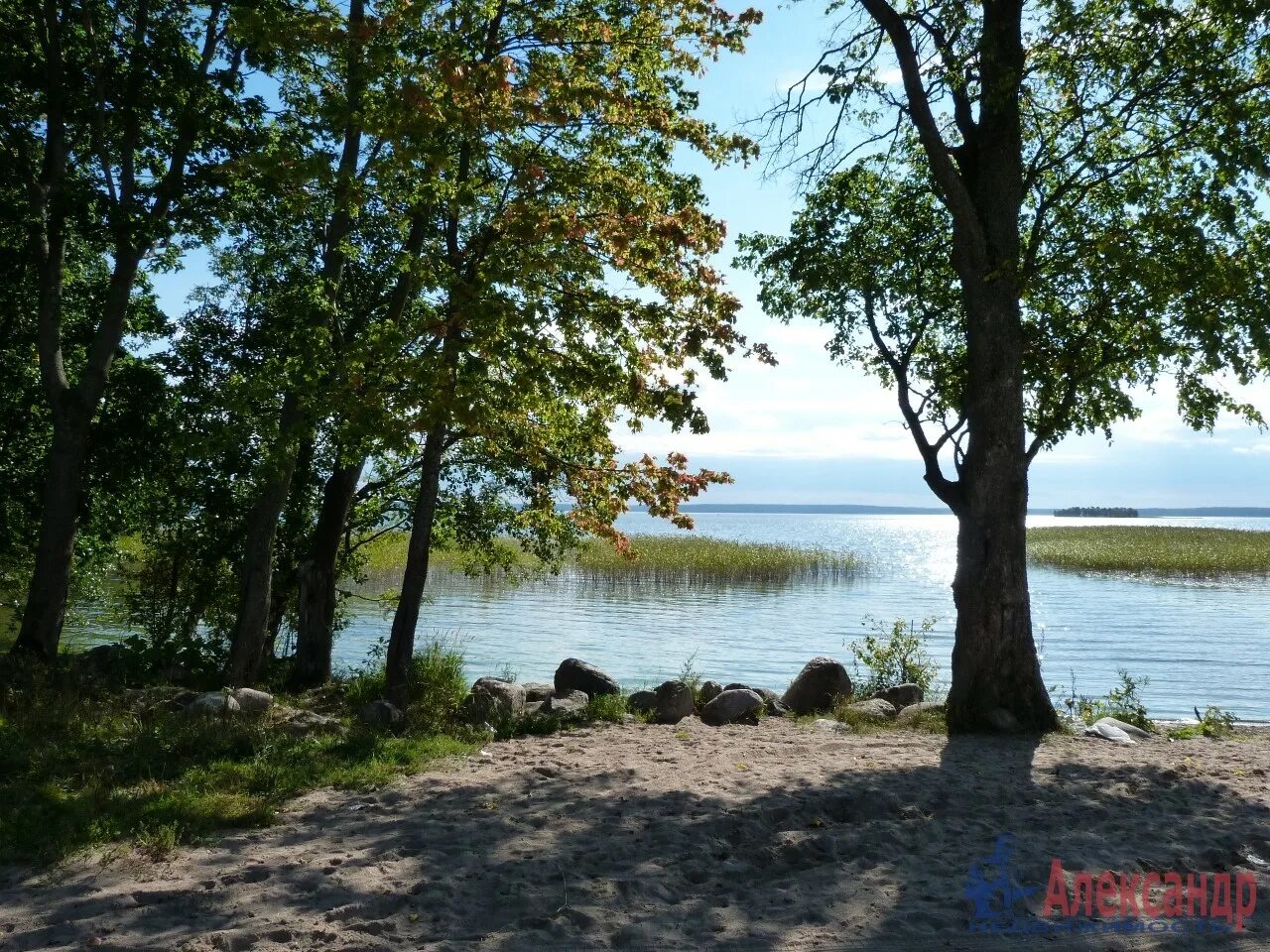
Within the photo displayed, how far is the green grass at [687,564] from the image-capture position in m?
36.3

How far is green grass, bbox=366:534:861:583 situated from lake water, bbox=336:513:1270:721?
162 centimetres

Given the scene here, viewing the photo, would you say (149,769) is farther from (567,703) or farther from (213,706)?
(567,703)

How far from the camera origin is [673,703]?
11586 millimetres

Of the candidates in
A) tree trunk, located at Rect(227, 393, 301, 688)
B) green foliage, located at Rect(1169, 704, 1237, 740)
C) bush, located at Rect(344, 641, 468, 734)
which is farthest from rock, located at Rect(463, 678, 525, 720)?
green foliage, located at Rect(1169, 704, 1237, 740)

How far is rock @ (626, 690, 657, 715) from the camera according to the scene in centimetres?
1179

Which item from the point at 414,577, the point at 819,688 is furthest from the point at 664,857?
the point at 819,688

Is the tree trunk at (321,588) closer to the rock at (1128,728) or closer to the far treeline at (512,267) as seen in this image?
the far treeline at (512,267)

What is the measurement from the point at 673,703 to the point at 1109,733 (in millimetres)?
4860

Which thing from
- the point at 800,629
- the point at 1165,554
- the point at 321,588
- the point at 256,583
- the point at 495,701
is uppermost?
the point at 256,583

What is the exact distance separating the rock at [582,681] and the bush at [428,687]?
156 centimetres

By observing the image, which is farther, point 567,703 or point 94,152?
point 94,152

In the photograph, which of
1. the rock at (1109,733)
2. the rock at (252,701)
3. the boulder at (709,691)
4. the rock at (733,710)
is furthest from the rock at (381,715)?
the rock at (1109,733)

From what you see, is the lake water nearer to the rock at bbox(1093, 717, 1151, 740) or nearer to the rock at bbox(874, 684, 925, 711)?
the rock at bbox(874, 684, 925, 711)
